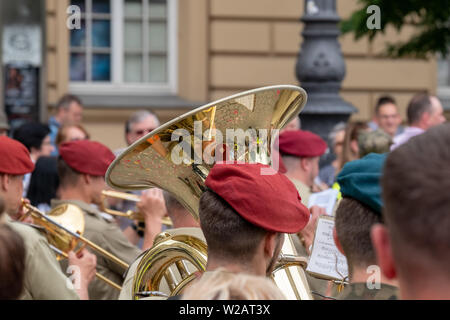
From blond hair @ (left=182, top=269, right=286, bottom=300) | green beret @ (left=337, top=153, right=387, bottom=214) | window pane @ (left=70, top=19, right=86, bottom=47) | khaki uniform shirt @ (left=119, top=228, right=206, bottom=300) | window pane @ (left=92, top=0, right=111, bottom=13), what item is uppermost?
window pane @ (left=92, top=0, right=111, bottom=13)

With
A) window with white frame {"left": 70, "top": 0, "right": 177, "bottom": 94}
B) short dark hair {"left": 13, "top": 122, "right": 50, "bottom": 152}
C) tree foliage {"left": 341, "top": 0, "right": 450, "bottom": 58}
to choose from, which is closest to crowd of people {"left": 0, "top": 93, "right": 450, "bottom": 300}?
short dark hair {"left": 13, "top": 122, "right": 50, "bottom": 152}

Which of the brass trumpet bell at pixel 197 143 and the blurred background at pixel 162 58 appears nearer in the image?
the brass trumpet bell at pixel 197 143

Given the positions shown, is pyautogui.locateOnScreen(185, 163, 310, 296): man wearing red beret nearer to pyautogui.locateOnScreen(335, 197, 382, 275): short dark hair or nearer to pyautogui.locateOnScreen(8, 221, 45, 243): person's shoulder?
pyautogui.locateOnScreen(335, 197, 382, 275): short dark hair

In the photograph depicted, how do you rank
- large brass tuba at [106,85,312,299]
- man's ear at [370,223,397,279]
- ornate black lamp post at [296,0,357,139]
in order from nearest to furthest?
man's ear at [370,223,397,279]
large brass tuba at [106,85,312,299]
ornate black lamp post at [296,0,357,139]

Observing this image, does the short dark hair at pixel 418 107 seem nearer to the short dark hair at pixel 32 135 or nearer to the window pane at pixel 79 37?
the short dark hair at pixel 32 135

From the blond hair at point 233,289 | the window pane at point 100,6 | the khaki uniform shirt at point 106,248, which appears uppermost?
the window pane at point 100,6

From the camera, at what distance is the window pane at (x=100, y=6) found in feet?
40.1

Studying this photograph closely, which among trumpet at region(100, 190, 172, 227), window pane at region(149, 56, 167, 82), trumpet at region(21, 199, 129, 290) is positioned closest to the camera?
trumpet at region(21, 199, 129, 290)

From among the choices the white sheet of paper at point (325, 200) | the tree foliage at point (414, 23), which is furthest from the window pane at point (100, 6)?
the white sheet of paper at point (325, 200)

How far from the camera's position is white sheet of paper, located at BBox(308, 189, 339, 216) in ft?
16.6

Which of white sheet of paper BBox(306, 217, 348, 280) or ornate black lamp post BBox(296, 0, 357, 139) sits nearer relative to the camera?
white sheet of paper BBox(306, 217, 348, 280)

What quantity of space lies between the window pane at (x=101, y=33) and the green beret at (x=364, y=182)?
9.72 meters
